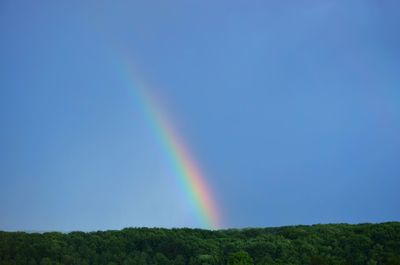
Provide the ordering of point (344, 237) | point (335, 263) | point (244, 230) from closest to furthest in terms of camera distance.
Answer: point (335, 263) < point (344, 237) < point (244, 230)

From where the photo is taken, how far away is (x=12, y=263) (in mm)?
46500

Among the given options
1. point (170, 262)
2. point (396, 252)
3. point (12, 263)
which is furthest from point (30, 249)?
point (396, 252)

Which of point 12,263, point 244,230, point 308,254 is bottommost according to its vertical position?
point 12,263

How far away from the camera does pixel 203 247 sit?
163 ft

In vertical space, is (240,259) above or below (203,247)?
below

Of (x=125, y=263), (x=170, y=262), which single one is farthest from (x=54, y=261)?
(x=170, y=262)

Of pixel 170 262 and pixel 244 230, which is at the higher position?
pixel 244 230

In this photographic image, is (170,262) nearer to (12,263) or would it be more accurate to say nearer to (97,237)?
(97,237)

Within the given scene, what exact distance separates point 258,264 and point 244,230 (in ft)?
33.3

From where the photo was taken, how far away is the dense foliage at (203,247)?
47.5 meters

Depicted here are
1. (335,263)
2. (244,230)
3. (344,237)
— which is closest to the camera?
(335,263)

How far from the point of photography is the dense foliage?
47531 mm

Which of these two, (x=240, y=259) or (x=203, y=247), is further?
(x=203, y=247)

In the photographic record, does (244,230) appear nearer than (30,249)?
No
